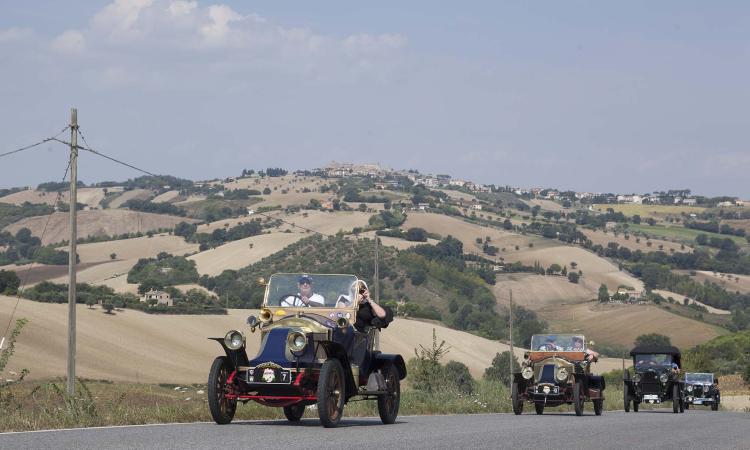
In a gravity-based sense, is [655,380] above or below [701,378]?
below

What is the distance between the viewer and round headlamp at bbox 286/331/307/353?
618 inches

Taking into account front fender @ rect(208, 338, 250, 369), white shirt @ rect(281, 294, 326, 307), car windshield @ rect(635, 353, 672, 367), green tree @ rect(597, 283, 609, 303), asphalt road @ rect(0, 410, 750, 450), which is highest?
green tree @ rect(597, 283, 609, 303)

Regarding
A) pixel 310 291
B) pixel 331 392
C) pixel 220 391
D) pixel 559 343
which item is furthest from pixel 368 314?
pixel 559 343

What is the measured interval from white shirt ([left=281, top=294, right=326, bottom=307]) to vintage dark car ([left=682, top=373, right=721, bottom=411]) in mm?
33049

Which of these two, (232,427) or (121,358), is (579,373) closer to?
(232,427)

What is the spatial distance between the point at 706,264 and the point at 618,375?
387ft

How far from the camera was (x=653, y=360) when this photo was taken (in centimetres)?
4100

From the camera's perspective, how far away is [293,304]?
17.6 metres

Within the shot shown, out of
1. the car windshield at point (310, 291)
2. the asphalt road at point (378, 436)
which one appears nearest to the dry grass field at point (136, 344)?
the car windshield at point (310, 291)

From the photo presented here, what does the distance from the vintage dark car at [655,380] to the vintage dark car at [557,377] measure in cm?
679

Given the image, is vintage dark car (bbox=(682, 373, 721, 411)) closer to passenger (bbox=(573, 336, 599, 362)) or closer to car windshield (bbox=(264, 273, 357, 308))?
passenger (bbox=(573, 336, 599, 362))

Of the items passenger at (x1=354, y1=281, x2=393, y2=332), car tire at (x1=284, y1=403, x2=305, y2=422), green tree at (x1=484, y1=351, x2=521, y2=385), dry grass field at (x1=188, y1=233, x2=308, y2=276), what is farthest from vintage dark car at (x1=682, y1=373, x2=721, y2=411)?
dry grass field at (x1=188, y1=233, x2=308, y2=276)

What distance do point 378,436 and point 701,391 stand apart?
118 ft

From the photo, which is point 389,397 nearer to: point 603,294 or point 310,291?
point 310,291
